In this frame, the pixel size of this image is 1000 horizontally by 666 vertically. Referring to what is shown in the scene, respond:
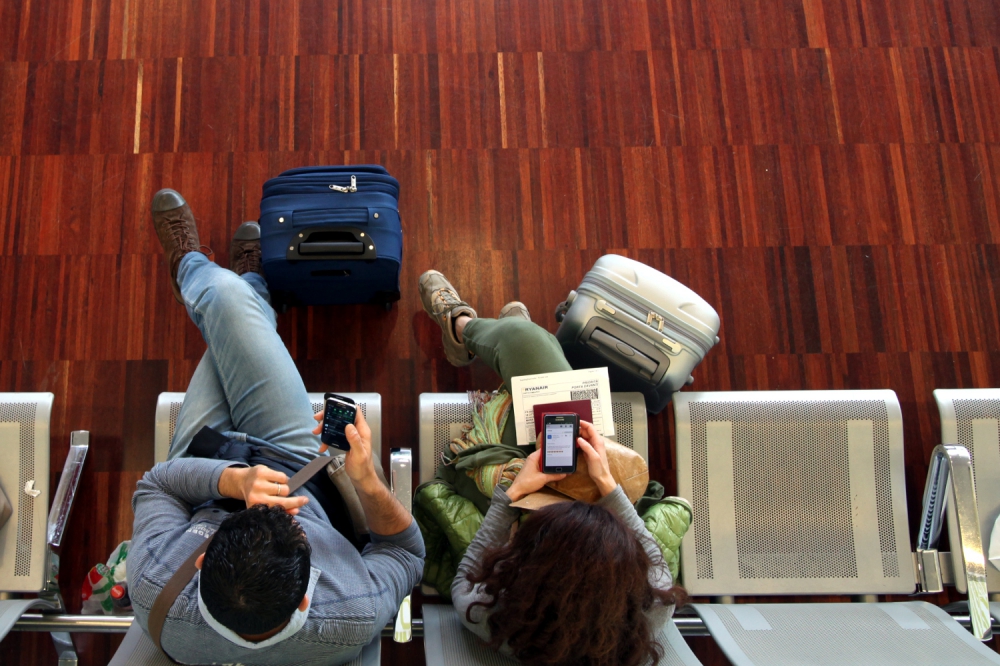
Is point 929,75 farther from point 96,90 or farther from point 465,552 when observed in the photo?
point 96,90

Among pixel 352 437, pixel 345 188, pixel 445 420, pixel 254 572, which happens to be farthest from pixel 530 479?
pixel 345 188

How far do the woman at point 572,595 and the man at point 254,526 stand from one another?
0.20 m

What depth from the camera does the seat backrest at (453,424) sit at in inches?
72.1

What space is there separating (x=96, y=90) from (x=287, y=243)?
3.65 ft

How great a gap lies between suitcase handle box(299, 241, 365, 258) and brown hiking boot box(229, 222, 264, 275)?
1.28 feet

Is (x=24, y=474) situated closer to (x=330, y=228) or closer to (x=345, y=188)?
(x=330, y=228)

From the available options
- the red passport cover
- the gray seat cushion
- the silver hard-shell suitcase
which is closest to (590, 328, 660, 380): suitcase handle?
the silver hard-shell suitcase

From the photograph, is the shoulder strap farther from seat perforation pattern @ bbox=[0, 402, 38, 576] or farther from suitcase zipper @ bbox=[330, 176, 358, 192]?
suitcase zipper @ bbox=[330, 176, 358, 192]

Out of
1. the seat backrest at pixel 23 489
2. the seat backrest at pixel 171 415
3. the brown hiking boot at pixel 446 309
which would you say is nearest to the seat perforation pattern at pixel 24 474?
the seat backrest at pixel 23 489

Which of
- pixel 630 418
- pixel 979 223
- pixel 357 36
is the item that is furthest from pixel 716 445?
pixel 357 36

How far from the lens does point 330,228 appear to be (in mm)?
1997

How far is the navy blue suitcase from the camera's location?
2.00 metres

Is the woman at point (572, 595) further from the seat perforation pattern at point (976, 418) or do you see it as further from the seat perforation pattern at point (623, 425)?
the seat perforation pattern at point (976, 418)

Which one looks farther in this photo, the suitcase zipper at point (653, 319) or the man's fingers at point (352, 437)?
the suitcase zipper at point (653, 319)
